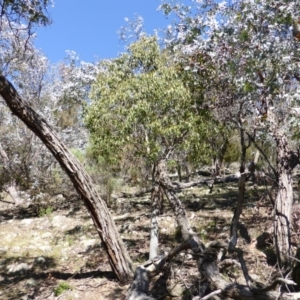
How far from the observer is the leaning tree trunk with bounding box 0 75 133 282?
15.5ft

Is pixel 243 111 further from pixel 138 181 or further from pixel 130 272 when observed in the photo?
pixel 138 181

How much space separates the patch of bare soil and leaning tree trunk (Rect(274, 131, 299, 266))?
0.29 m

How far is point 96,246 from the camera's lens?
7.42 meters

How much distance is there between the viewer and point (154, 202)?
6.75m

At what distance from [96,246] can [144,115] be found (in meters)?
2.79

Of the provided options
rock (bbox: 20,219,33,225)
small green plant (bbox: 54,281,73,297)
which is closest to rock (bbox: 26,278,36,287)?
small green plant (bbox: 54,281,73,297)

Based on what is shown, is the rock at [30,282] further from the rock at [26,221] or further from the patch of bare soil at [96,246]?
the rock at [26,221]

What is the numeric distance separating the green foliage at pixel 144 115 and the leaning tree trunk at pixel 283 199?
4.33 feet

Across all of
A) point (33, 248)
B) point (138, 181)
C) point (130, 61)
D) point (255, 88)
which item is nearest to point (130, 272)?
point (33, 248)

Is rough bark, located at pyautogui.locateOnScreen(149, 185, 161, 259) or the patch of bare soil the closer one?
the patch of bare soil

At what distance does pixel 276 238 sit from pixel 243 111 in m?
2.46

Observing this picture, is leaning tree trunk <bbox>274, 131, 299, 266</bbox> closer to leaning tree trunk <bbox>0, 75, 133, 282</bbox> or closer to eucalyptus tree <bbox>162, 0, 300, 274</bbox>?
eucalyptus tree <bbox>162, 0, 300, 274</bbox>

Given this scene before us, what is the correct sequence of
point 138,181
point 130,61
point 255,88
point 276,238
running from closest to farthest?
point 276,238
point 255,88
point 130,61
point 138,181

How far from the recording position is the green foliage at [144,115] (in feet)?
20.6
